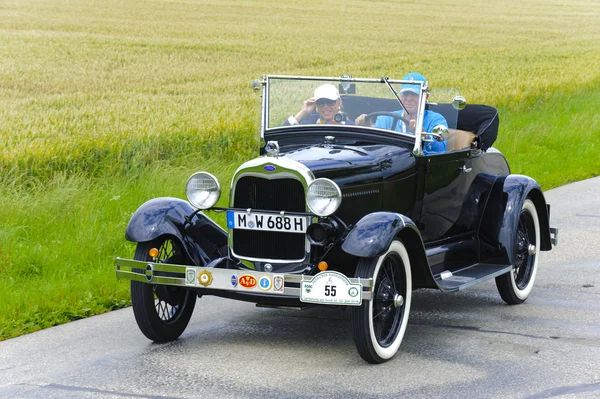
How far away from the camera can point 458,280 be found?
22.1ft

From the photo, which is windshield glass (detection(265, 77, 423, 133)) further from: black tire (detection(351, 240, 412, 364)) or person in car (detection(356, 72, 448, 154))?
black tire (detection(351, 240, 412, 364))

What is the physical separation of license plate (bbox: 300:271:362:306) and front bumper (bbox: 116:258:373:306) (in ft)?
0.05

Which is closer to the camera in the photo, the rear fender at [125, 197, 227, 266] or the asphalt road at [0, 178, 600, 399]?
the asphalt road at [0, 178, 600, 399]

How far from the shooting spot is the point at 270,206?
19.8 ft

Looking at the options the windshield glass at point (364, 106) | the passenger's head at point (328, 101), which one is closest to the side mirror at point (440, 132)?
the windshield glass at point (364, 106)

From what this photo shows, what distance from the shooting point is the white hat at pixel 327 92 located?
7020mm

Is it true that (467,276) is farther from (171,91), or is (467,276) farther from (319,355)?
(171,91)

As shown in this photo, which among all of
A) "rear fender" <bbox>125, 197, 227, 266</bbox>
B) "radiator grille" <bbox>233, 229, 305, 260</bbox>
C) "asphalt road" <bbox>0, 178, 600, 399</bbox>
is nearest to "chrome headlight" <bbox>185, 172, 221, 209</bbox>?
"rear fender" <bbox>125, 197, 227, 266</bbox>

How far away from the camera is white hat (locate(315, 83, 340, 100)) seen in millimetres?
7020

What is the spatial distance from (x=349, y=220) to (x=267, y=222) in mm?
591

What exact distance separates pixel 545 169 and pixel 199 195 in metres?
8.96

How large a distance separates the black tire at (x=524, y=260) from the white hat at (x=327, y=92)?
1.79m

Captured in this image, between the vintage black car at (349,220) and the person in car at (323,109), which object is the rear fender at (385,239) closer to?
the vintage black car at (349,220)

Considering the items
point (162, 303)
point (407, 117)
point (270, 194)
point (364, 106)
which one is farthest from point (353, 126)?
point (162, 303)
